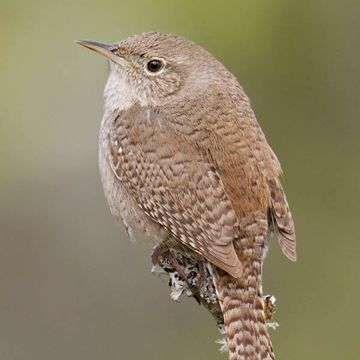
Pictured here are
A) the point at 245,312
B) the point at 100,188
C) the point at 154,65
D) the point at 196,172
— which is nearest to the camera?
the point at 245,312

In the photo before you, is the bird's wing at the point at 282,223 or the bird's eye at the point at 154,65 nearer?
the bird's wing at the point at 282,223

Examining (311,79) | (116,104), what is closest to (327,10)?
(311,79)

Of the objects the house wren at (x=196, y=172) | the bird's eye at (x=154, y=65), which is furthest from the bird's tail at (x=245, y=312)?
the bird's eye at (x=154, y=65)

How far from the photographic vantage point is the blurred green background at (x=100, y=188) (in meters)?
8.88

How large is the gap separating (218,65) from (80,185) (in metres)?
2.83

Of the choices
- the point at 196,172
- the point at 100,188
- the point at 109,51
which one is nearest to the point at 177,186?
the point at 196,172

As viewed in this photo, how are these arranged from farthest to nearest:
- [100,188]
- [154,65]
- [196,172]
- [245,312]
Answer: [100,188] → [154,65] → [196,172] → [245,312]

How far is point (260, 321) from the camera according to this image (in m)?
5.92

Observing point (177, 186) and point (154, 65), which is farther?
point (154, 65)

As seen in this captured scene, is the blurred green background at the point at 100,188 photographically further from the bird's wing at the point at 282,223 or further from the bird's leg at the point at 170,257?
the bird's wing at the point at 282,223

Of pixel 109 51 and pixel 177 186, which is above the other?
pixel 109 51

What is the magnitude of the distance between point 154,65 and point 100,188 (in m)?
2.67

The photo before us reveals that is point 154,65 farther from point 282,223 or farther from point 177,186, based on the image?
point 282,223

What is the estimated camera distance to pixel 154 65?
705 cm
